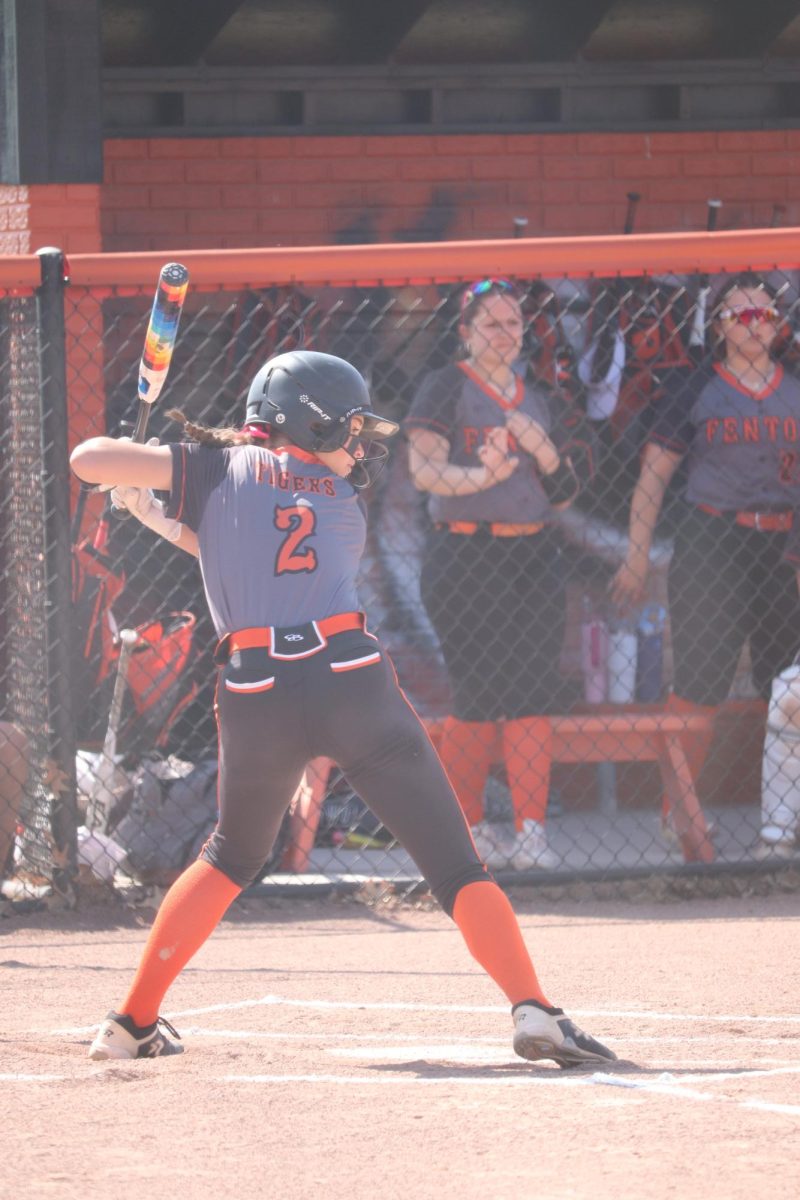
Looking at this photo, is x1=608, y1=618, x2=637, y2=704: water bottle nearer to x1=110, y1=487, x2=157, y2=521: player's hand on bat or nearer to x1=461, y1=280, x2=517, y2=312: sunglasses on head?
x1=461, y1=280, x2=517, y2=312: sunglasses on head

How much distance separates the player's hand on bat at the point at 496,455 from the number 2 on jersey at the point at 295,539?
7.80 feet

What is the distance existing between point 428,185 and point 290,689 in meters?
4.98

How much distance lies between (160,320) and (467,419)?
2176 mm

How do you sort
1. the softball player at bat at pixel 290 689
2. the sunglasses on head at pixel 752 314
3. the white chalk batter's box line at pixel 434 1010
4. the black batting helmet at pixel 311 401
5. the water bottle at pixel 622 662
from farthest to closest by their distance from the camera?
1. the water bottle at pixel 622 662
2. the sunglasses on head at pixel 752 314
3. the white chalk batter's box line at pixel 434 1010
4. the black batting helmet at pixel 311 401
5. the softball player at bat at pixel 290 689

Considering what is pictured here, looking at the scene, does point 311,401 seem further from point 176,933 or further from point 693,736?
point 693,736

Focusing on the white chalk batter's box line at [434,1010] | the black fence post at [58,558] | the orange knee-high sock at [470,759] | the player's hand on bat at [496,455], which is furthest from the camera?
the orange knee-high sock at [470,759]

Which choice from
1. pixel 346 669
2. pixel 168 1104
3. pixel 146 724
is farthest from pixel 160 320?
pixel 146 724

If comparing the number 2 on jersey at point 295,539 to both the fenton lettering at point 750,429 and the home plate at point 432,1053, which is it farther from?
the fenton lettering at point 750,429

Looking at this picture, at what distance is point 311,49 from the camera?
27.0ft

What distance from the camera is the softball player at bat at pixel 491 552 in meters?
6.34

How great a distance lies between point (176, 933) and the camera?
3.92 metres

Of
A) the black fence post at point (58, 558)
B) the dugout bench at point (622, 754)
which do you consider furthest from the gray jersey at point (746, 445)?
the black fence post at point (58, 558)

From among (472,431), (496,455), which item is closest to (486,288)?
(472,431)

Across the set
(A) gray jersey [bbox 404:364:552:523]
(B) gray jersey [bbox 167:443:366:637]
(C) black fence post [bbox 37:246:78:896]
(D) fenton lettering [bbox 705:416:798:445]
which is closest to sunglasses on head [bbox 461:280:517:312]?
(A) gray jersey [bbox 404:364:552:523]
